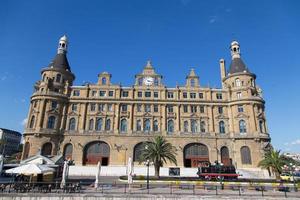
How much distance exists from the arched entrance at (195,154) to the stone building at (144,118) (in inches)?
8.6

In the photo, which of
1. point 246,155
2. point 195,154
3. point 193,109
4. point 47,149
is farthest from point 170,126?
point 47,149

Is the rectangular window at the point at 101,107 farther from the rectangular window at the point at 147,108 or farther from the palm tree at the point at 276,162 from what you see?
the palm tree at the point at 276,162

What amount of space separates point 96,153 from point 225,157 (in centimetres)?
2984

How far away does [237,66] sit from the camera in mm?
56188

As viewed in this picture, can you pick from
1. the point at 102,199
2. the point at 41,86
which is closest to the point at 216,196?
the point at 102,199

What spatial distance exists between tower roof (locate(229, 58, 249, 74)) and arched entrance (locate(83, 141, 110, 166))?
38.0m

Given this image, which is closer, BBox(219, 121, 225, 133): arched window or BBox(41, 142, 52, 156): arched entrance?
BBox(41, 142, 52, 156): arched entrance

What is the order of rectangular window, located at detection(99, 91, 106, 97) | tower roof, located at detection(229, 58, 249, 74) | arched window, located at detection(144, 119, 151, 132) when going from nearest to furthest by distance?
1. arched window, located at detection(144, 119, 151, 132)
2. rectangular window, located at detection(99, 91, 106, 97)
3. tower roof, located at detection(229, 58, 249, 74)

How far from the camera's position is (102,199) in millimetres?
17859

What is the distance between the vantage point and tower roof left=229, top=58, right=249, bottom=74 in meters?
55.0

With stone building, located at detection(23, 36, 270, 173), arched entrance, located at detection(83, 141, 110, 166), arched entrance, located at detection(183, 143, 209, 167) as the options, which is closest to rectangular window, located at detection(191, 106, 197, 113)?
stone building, located at detection(23, 36, 270, 173)

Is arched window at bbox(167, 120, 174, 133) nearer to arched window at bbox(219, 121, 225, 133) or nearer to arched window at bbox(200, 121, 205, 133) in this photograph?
arched window at bbox(200, 121, 205, 133)

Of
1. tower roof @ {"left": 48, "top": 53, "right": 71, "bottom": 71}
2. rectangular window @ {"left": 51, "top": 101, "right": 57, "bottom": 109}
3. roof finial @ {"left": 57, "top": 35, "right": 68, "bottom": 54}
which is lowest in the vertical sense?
rectangular window @ {"left": 51, "top": 101, "right": 57, "bottom": 109}

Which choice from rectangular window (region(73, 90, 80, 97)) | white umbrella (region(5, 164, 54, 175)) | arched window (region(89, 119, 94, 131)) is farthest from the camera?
rectangular window (region(73, 90, 80, 97))
